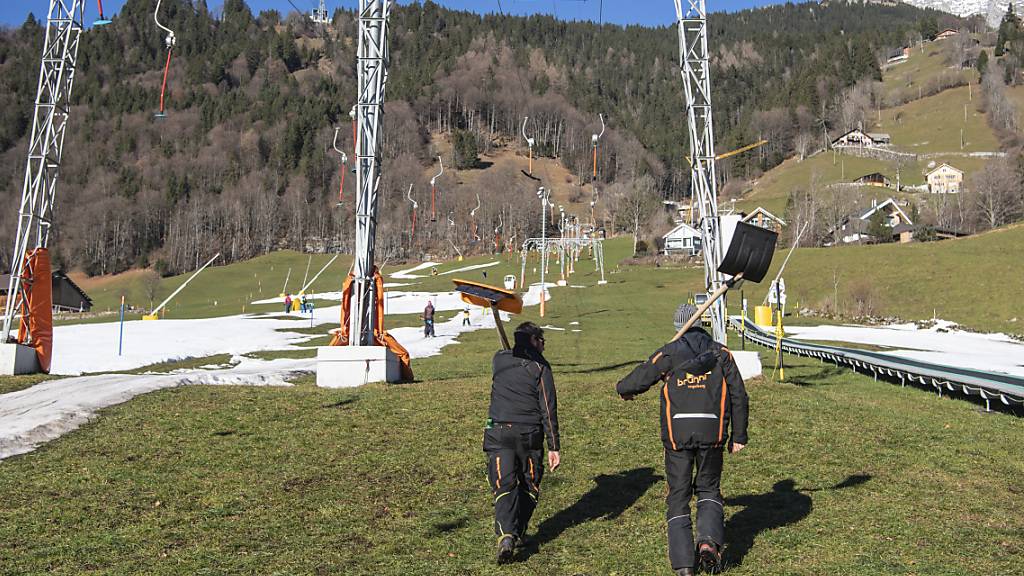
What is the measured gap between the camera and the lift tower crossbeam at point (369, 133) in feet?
63.0

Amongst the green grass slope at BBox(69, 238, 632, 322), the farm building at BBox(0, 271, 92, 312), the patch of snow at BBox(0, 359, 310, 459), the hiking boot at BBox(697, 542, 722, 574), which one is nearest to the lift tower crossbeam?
the patch of snow at BBox(0, 359, 310, 459)

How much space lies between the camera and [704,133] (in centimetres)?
2114

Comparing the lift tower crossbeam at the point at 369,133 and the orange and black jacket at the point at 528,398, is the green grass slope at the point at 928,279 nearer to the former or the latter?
the lift tower crossbeam at the point at 369,133

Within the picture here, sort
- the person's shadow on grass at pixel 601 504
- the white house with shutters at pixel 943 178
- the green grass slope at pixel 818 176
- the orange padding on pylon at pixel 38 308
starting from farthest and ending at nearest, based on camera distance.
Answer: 1. the white house with shutters at pixel 943 178
2. the green grass slope at pixel 818 176
3. the orange padding on pylon at pixel 38 308
4. the person's shadow on grass at pixel 601 504

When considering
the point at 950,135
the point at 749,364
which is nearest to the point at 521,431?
the point at 749,364

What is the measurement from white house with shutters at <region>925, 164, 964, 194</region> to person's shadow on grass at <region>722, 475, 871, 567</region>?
159010mm

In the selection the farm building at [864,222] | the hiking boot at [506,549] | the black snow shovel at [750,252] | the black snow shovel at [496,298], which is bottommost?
the hiking boot at [506,549]

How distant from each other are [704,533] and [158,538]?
5.46m

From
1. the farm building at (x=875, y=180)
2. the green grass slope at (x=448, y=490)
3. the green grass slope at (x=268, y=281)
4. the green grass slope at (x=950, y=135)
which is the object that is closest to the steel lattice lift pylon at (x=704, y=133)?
the green grass slope at (x=448, y=490)

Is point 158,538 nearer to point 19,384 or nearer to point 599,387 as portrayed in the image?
point 599,387

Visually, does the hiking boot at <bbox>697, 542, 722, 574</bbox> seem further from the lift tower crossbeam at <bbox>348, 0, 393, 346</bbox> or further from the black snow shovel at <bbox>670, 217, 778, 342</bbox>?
the lift tower crossbeam at <bbox>348, 0, 393, 346</bbox>

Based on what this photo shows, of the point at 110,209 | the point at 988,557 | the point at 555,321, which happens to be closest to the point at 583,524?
the point at 988,557

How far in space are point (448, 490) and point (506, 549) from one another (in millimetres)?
2875

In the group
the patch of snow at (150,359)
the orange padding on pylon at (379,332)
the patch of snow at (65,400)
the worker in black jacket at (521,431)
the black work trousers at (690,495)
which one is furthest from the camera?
the orange padding on pylon at (379,332)
